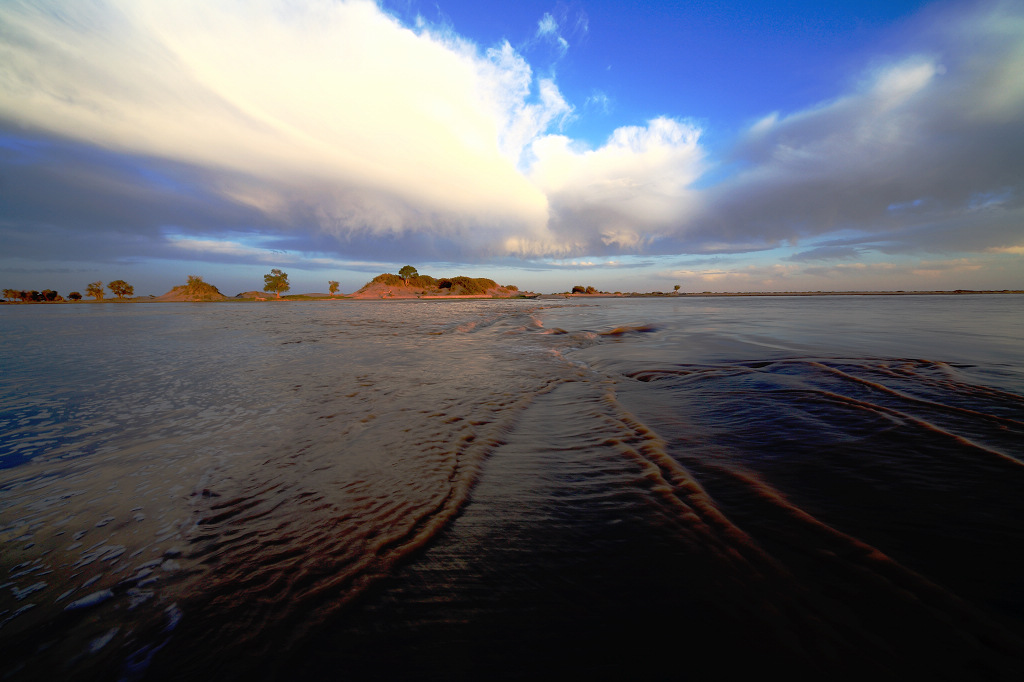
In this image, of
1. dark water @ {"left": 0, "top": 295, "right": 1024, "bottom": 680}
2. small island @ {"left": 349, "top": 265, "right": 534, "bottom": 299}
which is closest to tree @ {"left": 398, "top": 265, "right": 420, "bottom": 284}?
small island @ {"left": 349, "top": 265, "right": 534, "bottom": 299}

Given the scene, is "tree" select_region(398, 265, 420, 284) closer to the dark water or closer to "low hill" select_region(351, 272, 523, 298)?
"low hill" select_region(351, 272, 523, 298)

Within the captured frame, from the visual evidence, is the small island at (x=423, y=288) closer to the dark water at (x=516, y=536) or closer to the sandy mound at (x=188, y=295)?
the sandy mound at (x=188, y=295)

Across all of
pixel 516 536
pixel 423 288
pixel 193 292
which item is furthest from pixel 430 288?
pixel 516 536

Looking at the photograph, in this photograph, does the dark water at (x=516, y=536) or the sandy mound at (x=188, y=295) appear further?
the sandy mound at (x=188, y=295)

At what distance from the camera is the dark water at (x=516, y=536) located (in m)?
1.94

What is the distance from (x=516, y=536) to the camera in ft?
9.91

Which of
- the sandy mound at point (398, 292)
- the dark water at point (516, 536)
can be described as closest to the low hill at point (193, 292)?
the sandy mound at point (398, 292)

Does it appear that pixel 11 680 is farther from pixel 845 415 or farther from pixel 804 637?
pixel 845 415

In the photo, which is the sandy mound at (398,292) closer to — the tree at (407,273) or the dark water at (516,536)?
the tree at (407,273)

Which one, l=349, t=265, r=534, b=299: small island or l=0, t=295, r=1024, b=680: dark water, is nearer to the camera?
l=0, t=295, r=1024, b=680: dark water

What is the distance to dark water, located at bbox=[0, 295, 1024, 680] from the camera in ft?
6.37

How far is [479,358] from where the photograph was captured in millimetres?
11430

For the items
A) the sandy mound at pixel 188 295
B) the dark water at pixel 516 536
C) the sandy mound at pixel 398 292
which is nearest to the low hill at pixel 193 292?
the sandy mound at pixel 188 295

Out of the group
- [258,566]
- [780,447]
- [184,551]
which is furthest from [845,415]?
[184,551]
